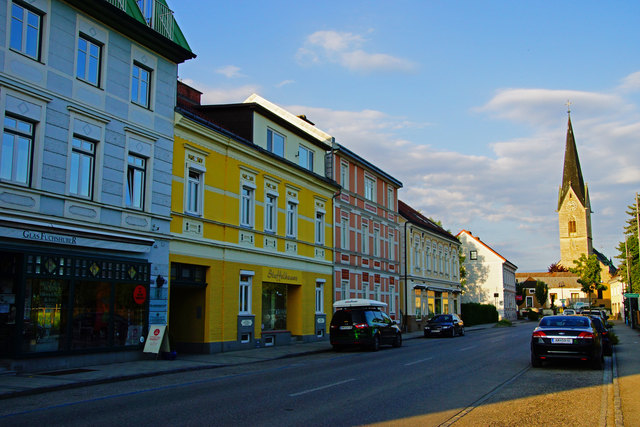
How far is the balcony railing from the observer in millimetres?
20078

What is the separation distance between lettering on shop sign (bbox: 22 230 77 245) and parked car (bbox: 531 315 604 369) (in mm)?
13015

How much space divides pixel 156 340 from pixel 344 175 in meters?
19.1

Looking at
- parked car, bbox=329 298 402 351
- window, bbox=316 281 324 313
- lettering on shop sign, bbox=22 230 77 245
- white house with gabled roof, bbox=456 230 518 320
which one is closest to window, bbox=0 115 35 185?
lettering on shop sign, bbox=22 230 77 245

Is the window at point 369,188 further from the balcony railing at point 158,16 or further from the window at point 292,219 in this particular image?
the balcony railing at point 158,16

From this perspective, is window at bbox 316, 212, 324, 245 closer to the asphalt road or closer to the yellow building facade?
the yellow building facade

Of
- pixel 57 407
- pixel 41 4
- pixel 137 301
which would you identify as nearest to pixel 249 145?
pixel 137 301

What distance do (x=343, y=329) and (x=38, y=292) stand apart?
13112 mm

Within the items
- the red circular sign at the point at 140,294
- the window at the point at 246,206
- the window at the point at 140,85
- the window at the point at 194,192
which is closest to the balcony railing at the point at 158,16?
the window at the point at 140,85

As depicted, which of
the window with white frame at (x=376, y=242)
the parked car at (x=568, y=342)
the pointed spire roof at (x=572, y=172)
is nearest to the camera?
the parked car at (x=568, y=342)

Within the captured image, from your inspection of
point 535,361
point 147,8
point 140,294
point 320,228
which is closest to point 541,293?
point 320,228

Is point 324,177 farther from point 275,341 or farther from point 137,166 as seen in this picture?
point 137,166

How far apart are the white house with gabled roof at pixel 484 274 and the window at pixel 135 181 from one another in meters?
68.1

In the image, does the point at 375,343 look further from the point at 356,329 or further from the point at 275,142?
the point at 275,142

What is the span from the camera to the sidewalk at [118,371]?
12.5 m
